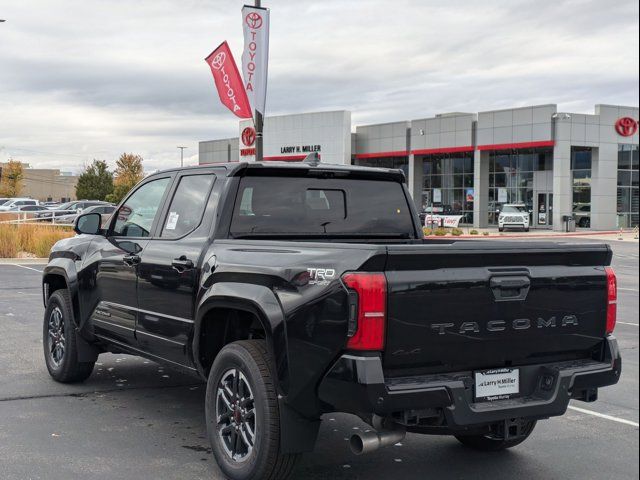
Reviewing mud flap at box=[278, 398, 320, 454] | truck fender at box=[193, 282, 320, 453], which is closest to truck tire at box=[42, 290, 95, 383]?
truck fender at box=[193, 282, 320, 453]

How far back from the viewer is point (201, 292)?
504 centimetres

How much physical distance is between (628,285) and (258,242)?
1434 cm

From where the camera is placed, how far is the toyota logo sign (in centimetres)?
4741

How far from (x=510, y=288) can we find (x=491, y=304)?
0.50ft

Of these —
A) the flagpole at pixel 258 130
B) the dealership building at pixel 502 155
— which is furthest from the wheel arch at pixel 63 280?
the dealership building at pixel 502 155

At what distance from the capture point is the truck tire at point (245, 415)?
431 centimetres

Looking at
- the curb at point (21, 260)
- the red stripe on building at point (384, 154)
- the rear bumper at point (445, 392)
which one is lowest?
the curb at point (21, 260)

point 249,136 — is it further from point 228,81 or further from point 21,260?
point 21,260

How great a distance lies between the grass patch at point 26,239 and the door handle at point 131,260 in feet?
56.5

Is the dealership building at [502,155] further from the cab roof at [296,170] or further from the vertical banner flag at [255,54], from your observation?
the cab roof at [296,170]

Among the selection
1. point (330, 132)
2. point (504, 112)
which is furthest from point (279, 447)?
point (330, 132)

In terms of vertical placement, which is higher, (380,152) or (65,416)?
(380,152)

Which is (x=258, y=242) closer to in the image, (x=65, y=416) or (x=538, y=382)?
(x=538, y=382)

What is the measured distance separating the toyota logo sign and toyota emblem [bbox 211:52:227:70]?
1443 inches
